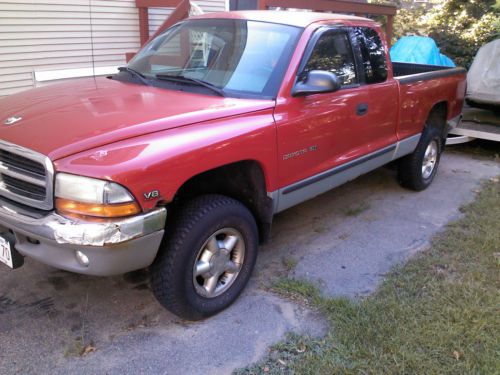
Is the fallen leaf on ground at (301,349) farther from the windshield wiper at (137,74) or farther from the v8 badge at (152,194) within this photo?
the windshield wiper at (137,74)

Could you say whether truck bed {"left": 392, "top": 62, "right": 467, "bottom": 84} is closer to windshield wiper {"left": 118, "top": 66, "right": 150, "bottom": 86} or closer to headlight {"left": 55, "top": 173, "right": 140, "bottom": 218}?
windshield wiper {"left": 118, "top": 66, "right": 150, "bottom": 86}

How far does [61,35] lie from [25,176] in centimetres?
529

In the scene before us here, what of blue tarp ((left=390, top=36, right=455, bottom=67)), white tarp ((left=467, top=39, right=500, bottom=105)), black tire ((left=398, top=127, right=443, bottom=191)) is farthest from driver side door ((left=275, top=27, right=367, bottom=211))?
blue tarp ((left=390, top=36, right=455, bottom=67))

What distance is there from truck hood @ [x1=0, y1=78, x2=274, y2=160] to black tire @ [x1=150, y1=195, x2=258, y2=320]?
1.75 feet

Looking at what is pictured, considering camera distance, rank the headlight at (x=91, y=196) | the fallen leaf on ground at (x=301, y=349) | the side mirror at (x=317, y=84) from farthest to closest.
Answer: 1. the side mirror at (x=317, y=84)
2. the fallen leaf on ground at (x=301, y=349)
3. the headlight at (x=91, y=196)

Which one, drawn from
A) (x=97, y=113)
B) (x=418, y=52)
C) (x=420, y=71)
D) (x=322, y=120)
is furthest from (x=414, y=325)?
(x=418, y=52)

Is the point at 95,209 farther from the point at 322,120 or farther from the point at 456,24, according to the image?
the point at 456,24

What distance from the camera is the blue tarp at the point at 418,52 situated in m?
9.03

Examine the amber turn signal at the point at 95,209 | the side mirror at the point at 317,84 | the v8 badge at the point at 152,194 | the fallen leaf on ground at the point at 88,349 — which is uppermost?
the side mirror at the point at 317,84

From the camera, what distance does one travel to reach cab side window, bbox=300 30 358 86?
3703 mm

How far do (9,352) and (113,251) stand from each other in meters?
0.97

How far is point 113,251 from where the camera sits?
2457 millimetres

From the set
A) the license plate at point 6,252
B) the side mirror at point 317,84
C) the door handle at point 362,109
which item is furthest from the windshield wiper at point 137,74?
the door handle at point 362,109

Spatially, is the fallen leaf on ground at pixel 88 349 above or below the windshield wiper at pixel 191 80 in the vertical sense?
below
